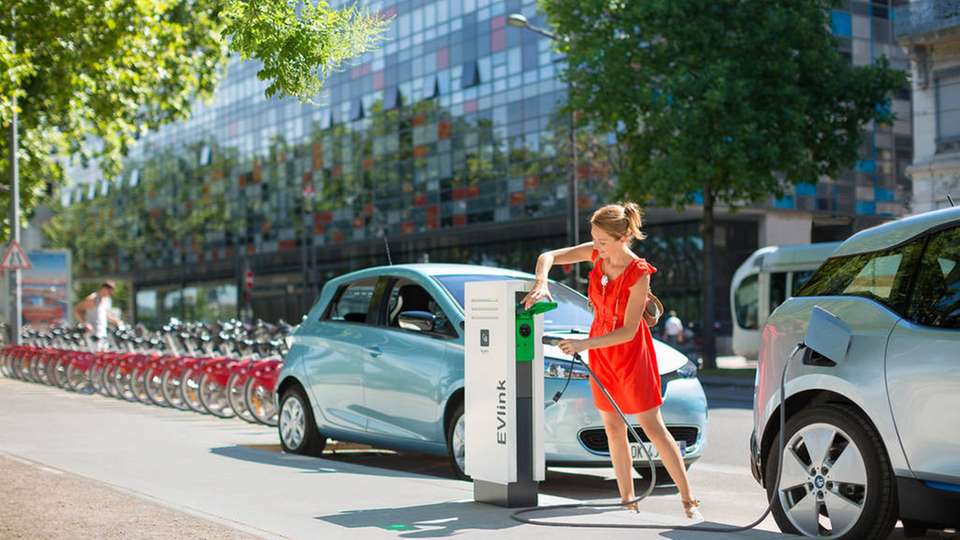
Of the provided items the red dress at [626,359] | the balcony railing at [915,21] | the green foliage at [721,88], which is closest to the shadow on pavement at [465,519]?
the red dress at [626,359]

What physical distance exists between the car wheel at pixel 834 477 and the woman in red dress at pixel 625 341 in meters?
0.58

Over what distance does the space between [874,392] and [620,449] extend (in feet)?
5.25

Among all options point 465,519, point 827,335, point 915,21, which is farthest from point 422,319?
point 915,21

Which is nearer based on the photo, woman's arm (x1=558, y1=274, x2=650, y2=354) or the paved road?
woman's arm (x1=558, y1=274, x2=650, y2=354)

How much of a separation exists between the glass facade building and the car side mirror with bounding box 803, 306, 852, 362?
22.1m

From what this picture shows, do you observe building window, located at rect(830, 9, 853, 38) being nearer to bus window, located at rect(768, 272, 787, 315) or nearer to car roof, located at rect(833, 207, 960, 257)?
bus window, located at rect(768, 272, 787, 315)

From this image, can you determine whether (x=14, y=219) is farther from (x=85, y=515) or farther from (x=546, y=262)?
(x=546, y=262)

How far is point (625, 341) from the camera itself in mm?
6359

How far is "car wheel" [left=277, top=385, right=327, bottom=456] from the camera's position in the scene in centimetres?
1070

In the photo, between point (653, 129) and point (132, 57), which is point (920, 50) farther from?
point (132, 57)

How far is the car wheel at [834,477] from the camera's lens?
5453 mm

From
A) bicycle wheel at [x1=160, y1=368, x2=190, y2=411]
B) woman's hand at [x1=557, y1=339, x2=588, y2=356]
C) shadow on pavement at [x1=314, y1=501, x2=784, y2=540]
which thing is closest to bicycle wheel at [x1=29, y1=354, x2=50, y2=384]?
bicycle wheel at [x1=160, y1=368, x2=190, y2=411]

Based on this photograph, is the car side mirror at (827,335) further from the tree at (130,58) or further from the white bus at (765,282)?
the white bus at (765,282)

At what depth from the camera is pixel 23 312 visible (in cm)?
3866
